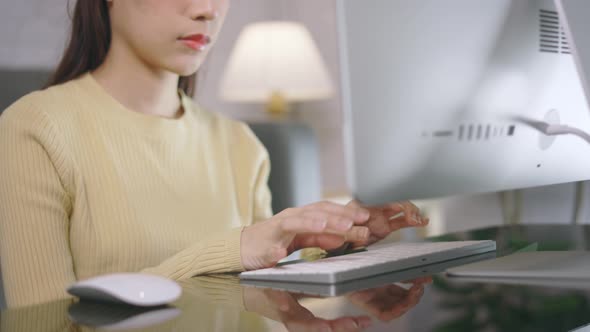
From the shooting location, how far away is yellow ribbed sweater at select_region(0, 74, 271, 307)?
100 cm

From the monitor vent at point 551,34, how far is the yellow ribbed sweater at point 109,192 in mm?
398

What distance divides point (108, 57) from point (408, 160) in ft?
2.39

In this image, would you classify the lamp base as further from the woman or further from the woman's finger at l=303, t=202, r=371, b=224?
the woman's finger at l=303, t=202, r=371, b=224

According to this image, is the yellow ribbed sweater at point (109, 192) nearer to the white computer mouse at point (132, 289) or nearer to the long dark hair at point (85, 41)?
the long dark hair at point (85, 41)

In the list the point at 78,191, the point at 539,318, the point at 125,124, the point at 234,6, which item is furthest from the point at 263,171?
the point at 234,6

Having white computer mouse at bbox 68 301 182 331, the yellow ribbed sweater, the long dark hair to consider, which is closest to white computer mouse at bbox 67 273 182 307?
white computer mouse at bbox 68 301 182 331

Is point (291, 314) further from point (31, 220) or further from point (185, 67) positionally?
point (185, 67)

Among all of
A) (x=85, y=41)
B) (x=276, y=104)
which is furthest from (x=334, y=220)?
(x=276, y=104)

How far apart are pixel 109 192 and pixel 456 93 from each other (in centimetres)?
61

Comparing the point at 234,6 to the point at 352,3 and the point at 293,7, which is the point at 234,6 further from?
the point at 352,3

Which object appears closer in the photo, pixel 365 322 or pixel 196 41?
pixel 365 322

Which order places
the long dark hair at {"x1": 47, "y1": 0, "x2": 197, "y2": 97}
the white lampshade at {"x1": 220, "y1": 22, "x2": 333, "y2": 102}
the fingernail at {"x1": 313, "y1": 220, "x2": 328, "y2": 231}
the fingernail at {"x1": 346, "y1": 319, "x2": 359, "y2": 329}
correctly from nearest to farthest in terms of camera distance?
1. the fingernail at {"x1": 346, "y1": 319, "x2": 359, "y2": 329}
2. the fingernail at {"x1": 313, "y1": 220, "x2": 328, "y2": 231}
3. the long dark hair at {"x1": 47, "y1": 0, "x2": 197, "y2": 97}
4. the white lampshade at {"x1": 220, "y1": 22, "x2": 333, "y2": 102}

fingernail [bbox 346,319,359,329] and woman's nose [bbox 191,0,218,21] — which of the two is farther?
woman's nose [bbox 191,0,218,21]

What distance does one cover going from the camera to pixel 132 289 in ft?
2.06
